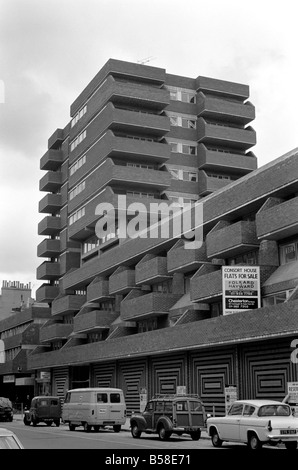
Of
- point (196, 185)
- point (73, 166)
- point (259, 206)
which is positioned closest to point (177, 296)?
point (259, 206)

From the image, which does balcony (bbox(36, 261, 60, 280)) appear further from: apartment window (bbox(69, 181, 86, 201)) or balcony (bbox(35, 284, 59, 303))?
apartment window (bbox(69, 181, 86, 201))

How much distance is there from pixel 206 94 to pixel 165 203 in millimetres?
15482

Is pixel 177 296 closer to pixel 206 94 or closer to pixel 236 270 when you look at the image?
pixel 236 270

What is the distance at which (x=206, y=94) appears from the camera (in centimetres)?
7400

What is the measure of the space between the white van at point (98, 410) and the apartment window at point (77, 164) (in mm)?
37974

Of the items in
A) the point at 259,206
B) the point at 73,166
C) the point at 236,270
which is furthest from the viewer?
the point at 73,166

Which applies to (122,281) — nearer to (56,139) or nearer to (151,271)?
(151,271)

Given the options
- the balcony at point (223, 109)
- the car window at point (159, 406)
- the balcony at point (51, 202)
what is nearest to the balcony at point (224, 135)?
the balcony at point (223, 109)

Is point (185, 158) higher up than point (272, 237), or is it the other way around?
point (185, 158)

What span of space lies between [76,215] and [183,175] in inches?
478

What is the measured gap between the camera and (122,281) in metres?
55.0

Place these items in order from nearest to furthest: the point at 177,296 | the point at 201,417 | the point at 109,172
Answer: the point at 201,417 < the point at 177,296 < the point at 109,172

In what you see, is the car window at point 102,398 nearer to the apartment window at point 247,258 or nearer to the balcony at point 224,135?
the apartment window at point 247,258

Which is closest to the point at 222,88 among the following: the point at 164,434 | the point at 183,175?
the point at 183,175
